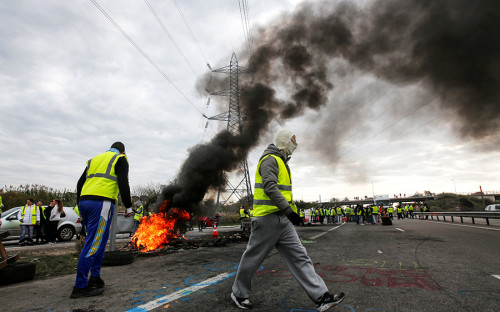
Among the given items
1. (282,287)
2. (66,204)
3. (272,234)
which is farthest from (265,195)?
(66,204)

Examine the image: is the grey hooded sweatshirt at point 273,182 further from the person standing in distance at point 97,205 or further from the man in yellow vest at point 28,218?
the man in yellow vest at point 28,218

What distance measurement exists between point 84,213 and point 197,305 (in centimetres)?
196

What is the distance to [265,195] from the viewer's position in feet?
9.62

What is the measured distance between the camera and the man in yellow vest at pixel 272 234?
2727 millimetres

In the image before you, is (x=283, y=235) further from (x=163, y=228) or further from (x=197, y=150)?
(x=197, y=150)

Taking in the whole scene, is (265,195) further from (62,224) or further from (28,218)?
(62,224)

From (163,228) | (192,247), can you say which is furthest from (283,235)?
(163,228)

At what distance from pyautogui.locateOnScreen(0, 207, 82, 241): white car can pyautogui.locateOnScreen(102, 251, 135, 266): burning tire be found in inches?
318

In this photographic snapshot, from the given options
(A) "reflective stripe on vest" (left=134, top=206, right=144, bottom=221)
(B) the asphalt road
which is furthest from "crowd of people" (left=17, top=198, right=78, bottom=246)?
(B) the asphalt road

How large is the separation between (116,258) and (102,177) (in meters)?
2.58

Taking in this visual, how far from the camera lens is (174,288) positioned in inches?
135

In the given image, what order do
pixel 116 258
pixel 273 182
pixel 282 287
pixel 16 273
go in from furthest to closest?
pixel 116 258 → pixel 16 273 → pixel 282 287 → pixel 273 182

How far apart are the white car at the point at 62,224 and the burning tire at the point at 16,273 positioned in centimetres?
860

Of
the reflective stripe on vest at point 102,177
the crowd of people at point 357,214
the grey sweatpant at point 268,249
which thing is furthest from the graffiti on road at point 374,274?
the crowd of people at point 357,214
